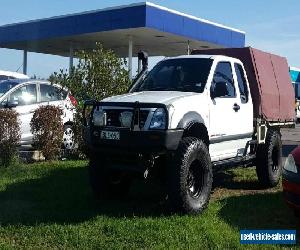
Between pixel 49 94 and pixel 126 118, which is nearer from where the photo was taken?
pixel 126 118

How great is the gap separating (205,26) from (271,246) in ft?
78.6

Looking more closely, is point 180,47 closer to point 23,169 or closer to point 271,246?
point 23,169

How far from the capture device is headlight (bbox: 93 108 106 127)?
246 inches

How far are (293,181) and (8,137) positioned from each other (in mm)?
6015

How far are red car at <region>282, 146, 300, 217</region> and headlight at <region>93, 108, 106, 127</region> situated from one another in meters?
2.36

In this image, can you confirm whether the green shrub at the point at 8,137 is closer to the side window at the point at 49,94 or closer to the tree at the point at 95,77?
the tree at the point at 95,77

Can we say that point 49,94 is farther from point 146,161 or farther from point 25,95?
point 146,161

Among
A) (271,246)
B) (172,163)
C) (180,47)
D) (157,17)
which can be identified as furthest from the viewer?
(180,47)

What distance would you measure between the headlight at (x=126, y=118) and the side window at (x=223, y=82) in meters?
1.42

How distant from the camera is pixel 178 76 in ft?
23.2

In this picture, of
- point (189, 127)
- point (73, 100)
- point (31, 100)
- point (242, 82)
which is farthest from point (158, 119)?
point (31, 100)

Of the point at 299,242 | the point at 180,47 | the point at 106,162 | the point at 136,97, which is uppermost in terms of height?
the point at 180,47

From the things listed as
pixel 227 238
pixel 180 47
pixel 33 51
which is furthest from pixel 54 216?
pixel 33 51

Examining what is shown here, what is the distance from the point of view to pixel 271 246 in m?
5.07
